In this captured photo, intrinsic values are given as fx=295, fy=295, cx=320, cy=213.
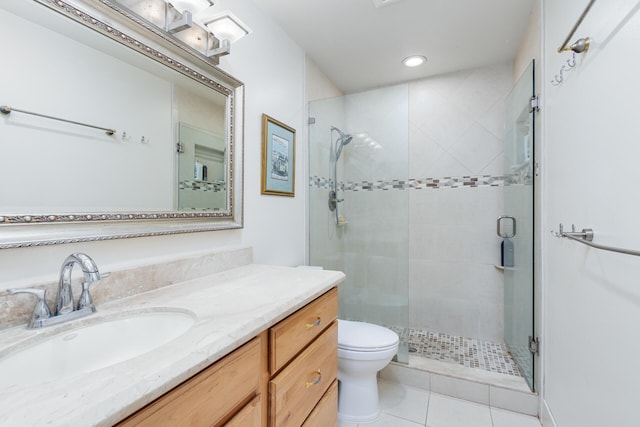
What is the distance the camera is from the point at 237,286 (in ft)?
3.81

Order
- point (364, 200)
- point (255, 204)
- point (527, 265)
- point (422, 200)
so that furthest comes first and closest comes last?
point (422, 200) → point (364, 200) → point (527, 265) → point (255, 204)

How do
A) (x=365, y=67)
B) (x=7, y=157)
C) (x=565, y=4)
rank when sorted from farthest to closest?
(x=365, y=67) < (x=565, y=4) < (x=7, y=157)

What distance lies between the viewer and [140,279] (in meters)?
1.06

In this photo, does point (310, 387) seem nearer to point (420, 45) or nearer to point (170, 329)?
point (170, 329)

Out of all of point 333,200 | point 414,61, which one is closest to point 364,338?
point 333,200

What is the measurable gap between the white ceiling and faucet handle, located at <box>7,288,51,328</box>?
177 cm

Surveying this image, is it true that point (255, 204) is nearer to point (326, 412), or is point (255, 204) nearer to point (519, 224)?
point (326, 412)

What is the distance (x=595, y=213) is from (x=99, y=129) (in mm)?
1696

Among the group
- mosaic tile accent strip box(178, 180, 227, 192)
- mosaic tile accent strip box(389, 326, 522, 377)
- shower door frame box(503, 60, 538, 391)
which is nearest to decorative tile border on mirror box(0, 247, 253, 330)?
mosaic tile accent strip box(178, 180, 227, 192)

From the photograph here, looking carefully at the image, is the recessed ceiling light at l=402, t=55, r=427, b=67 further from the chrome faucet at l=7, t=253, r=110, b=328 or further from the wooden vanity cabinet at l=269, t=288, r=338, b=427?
the chrome faucet at l=7, t=253, r=110, b=328

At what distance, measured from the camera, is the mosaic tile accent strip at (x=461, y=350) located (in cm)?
204

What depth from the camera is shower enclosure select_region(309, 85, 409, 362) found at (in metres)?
2.10

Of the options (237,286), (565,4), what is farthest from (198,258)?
(565,4)

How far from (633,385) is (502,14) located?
198 centimetres
